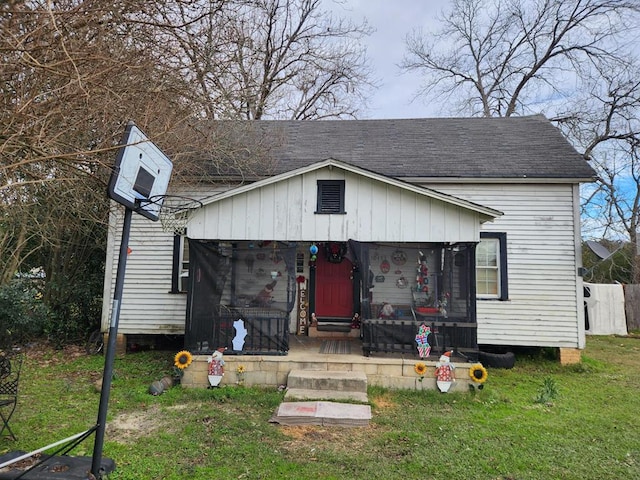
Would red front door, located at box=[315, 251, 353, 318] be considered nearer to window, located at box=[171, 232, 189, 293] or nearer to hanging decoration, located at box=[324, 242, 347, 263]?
hanging decoration, located at box=[324, 242, 347, 263]

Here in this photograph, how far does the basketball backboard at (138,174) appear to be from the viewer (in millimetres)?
2859

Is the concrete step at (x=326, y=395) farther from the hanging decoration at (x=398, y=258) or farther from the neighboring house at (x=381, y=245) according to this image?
the hanging decoration at (x=398, y=258)

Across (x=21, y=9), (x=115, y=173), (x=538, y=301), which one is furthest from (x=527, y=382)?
(x=21, y=9)

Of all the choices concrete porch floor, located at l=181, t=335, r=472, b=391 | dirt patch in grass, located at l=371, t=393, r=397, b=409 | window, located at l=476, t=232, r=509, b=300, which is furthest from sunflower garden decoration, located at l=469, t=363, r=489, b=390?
window, located at l=476, t=232, r=509, b=300

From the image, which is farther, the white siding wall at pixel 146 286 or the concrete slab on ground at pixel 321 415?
the white siding wall at pixel 146 286

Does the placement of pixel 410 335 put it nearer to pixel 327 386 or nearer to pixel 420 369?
pixel 420 369

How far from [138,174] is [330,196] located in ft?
13.4

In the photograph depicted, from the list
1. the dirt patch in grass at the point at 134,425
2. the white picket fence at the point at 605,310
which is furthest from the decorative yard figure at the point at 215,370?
the white picket fence at the point at 605,310

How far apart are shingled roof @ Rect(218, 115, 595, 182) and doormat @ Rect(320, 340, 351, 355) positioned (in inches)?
149

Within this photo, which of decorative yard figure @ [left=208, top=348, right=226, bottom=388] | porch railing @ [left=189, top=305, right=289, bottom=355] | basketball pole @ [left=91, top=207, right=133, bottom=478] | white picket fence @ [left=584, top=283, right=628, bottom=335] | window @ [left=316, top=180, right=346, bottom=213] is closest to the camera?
basketball pole @ [left=91, top=207, right=133, bottom=478]

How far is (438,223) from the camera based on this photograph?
6.42 metres

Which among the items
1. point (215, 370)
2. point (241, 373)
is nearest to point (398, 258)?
point (241, 373)

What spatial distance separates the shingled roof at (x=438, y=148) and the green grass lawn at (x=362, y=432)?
4321 millimetres

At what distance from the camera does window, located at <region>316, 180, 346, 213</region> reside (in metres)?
6.73
